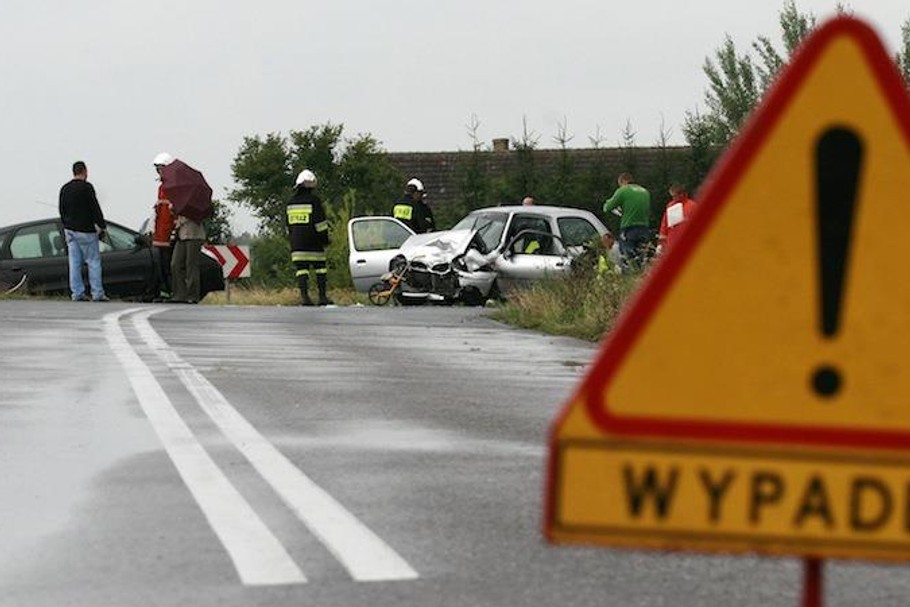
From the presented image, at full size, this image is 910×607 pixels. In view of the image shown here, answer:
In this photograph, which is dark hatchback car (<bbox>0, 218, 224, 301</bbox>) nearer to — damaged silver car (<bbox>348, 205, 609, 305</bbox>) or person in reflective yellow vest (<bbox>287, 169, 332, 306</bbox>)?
person in reflective yellow vest (<bbox>287, 169, 332, 306</bbox>)

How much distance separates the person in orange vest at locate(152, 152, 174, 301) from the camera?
103ft

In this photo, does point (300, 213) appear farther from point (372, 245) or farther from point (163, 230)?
point (372, 245)

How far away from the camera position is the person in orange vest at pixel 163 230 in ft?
103

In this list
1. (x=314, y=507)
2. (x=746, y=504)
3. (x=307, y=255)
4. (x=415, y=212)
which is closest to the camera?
(x=746, y=504)

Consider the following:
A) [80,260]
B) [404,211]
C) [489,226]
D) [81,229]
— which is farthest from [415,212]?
[81,229]

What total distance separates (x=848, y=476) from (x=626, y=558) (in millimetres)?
3374

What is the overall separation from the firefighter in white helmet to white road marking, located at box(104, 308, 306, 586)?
21.6m

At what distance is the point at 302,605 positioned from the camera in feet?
21.2

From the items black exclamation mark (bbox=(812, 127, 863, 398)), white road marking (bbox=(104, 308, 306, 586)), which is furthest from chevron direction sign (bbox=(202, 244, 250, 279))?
black exclamation mark (bbox=(812, 127, 863, 398))

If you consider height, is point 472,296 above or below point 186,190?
below

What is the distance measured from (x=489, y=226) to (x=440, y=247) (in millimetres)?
916

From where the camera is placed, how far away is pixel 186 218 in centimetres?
3109

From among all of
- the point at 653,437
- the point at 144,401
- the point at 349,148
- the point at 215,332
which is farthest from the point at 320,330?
the point at 349,148

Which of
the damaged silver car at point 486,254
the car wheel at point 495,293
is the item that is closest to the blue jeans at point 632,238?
the damaged silver car at point 486,254
